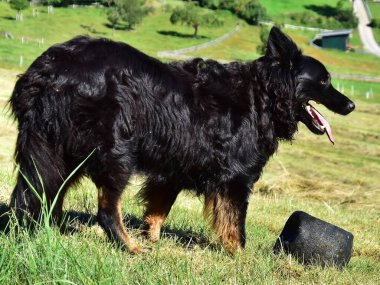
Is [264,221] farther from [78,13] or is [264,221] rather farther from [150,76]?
[78,13]

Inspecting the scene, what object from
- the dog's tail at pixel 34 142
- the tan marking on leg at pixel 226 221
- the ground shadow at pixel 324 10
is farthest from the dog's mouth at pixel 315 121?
the ground shadow at pixel 324 10

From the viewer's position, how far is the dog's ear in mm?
5848

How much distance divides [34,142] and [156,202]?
1871 mm

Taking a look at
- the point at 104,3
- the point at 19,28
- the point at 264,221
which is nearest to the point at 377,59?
the point at 104,3

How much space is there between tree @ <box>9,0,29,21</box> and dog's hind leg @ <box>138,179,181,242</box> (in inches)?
3055

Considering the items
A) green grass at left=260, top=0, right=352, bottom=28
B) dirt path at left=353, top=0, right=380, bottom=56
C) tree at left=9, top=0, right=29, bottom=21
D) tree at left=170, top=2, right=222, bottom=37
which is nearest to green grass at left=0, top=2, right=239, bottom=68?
tree at left=9, top=0, right=29, bottom=21

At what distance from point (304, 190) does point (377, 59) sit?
86.3 meters

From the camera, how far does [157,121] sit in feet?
16.9

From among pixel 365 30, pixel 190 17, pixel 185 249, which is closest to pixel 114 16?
pixel 190 17

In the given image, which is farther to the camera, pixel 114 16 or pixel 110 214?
pixel 114 16

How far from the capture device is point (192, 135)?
5.41 metres

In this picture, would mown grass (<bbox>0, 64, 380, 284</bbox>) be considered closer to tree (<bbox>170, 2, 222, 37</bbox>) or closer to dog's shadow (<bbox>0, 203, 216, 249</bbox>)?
dog's shadow (<bbox>0, 203, 216, 249</bbox>)

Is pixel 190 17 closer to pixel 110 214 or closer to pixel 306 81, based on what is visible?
pixel 306 81

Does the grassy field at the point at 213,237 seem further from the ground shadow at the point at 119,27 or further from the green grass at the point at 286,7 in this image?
the green grass at the point at 286,7
